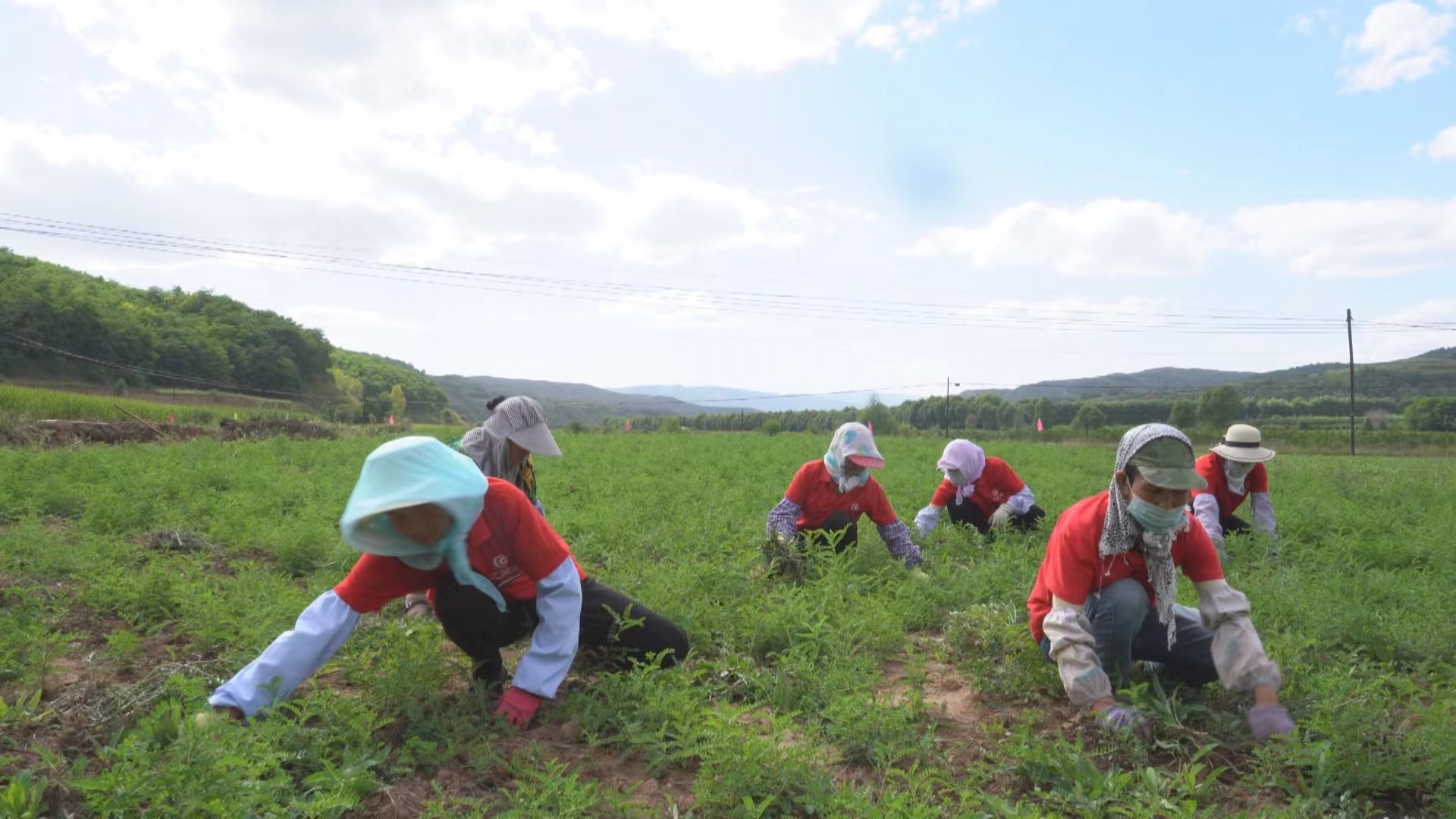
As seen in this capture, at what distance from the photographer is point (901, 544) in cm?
550

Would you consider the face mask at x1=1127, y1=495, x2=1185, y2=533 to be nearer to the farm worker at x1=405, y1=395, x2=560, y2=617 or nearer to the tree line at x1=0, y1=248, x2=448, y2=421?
the farm worker at x1=405, y1=395, x2=560, y2=617

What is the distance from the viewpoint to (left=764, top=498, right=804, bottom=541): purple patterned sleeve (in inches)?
219

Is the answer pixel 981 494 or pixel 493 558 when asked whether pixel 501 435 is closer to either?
pixel 493 558

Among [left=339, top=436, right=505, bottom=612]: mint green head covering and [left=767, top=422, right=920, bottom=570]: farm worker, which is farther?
[left=767, top=422, right=920, bottom=570]: farm worker

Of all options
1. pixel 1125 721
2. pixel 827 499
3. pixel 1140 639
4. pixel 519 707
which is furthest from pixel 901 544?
pixel 519 707

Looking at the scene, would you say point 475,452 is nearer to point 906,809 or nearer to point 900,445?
point 906,809

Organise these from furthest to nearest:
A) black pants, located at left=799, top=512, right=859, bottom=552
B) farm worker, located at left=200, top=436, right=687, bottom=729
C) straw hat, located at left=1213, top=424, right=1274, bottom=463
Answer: black pants, located at left=799, top=512, right=859, bottom=552 < straw hat, located at left=1213, top=424, right=1274, bottom=463 < farm worker, located at left=200, top=436, right=687, bottom=729

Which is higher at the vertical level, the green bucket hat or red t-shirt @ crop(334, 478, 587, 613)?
the green bucket hat

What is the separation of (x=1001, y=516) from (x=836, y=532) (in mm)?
1610

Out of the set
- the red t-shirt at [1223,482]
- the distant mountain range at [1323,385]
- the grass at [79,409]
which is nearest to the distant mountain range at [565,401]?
the grass at [79,409]

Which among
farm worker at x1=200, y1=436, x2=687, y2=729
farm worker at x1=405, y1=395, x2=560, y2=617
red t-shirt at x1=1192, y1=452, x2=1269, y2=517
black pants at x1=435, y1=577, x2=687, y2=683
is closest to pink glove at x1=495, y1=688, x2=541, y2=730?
farm worker at x1=200, y1=436, x2=687, y2=729

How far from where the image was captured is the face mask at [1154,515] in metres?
2.89

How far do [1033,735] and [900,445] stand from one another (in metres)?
17.4

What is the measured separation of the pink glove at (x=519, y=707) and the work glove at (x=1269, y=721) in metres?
2.44
